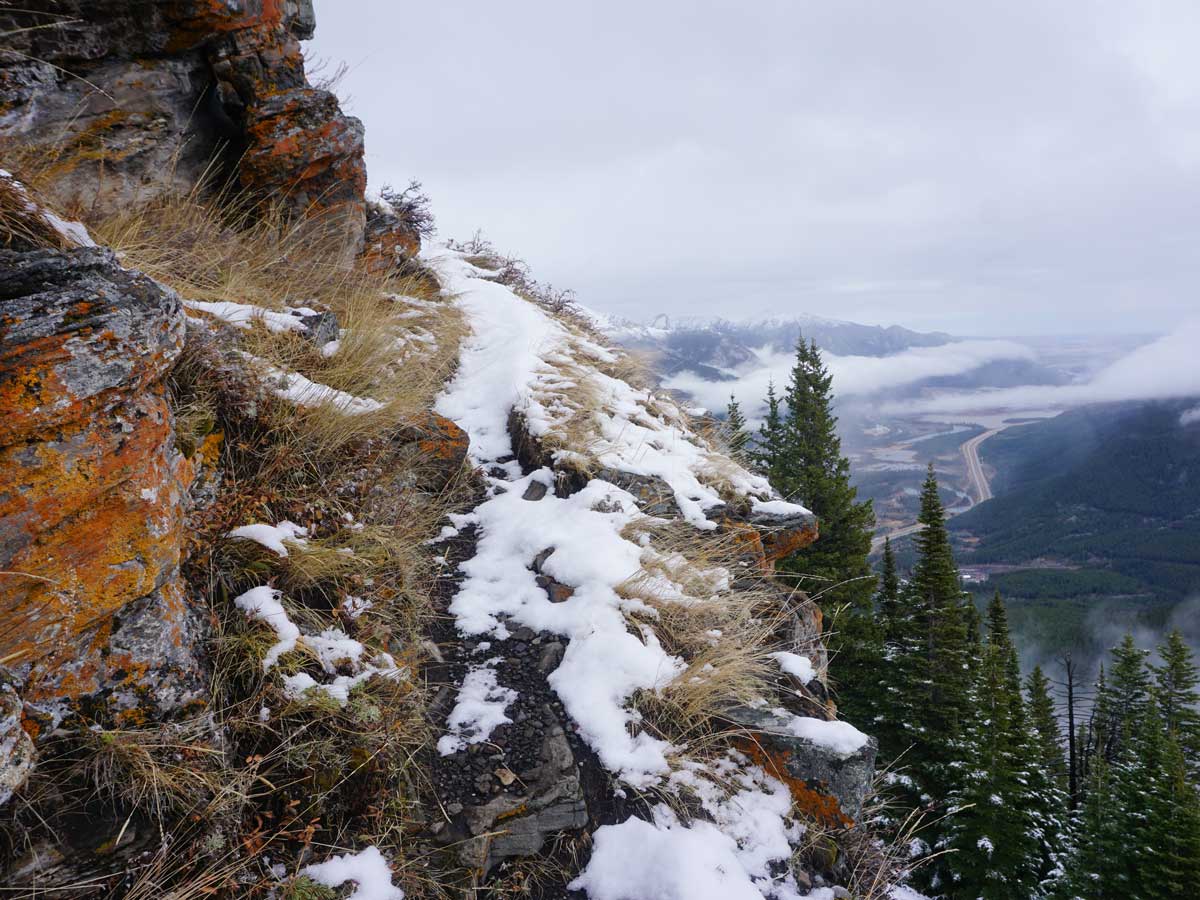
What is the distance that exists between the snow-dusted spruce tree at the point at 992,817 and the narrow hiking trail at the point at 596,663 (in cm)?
1595

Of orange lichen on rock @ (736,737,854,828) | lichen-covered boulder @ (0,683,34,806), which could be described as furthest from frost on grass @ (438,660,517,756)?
lichen-covered boulder @ (0,683,34,806)

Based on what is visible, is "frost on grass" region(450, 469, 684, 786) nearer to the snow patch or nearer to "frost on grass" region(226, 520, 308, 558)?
the snow patch

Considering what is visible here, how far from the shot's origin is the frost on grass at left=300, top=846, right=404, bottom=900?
235 centimetres

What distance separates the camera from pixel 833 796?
3354 mm

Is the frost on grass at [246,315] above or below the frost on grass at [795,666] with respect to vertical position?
above

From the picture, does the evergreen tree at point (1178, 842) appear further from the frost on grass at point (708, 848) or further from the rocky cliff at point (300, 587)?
the frost on grass at point (708, 848)

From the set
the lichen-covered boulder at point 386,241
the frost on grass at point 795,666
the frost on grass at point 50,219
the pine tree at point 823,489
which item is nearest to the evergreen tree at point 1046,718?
the pine tree at point 823,489

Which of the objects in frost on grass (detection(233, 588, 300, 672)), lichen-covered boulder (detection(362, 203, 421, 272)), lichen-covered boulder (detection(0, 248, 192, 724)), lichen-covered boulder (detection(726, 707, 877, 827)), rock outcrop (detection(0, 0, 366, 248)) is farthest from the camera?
lichen-covered boulder (detection(362, 203, 421, 272))

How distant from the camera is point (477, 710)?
11.2 ft

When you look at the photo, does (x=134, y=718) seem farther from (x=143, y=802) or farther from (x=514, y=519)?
(x=514, y=519)

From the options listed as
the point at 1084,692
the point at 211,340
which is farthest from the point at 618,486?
the point at 1084,692

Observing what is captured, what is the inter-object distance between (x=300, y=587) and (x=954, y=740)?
→ 20.9m

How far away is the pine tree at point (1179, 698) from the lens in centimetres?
2861

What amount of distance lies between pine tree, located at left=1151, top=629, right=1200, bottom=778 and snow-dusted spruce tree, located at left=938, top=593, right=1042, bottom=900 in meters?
19.5
